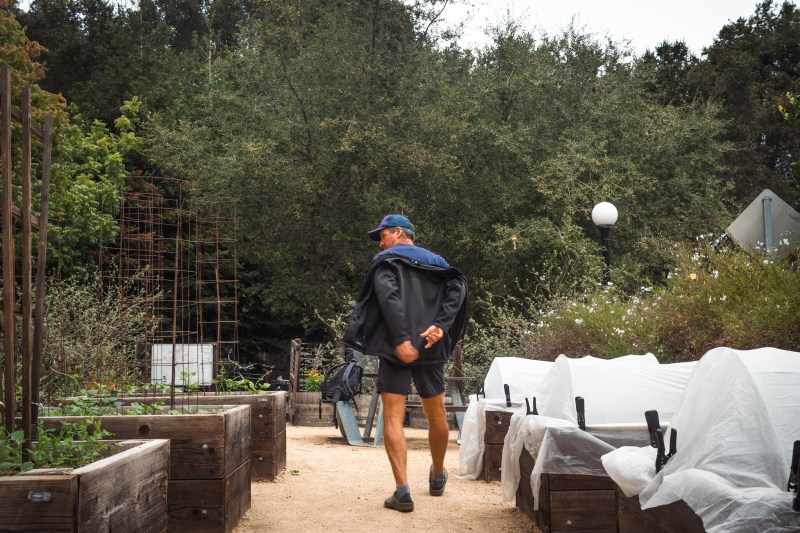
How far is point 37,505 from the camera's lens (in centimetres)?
278

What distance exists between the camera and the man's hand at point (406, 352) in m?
5.73

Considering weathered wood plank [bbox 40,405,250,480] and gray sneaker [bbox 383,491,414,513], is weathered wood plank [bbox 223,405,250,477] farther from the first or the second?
gray sneaker [bbox 383,491,414,513]

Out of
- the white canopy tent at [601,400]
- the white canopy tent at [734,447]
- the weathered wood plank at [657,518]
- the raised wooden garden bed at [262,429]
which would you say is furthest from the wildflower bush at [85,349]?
the white canopy tent at [734,447]

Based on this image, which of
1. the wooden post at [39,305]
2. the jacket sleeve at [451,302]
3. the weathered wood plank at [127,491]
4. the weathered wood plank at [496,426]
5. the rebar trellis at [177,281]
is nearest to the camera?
the weathered wood plank at [127,491]

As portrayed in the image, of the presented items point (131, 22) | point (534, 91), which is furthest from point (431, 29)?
point (131, 22)

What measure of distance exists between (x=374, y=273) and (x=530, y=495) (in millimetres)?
1702

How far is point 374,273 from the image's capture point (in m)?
5.99

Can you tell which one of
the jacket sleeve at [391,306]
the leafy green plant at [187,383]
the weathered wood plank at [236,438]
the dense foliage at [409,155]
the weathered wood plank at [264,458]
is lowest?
the weathered wood plank at [264,458]

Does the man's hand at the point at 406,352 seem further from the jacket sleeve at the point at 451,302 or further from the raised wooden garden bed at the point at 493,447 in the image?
the raised wooden garden bed at the point at 493,447

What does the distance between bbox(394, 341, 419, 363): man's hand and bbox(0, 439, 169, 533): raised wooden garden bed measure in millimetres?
2312

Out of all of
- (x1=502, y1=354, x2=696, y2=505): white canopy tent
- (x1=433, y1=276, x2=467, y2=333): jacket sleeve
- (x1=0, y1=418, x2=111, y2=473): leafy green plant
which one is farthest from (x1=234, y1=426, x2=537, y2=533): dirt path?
(x1=0, y1=418, x2=111, y2=473): leafy green plant

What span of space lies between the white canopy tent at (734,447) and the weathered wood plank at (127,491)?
1.81 m

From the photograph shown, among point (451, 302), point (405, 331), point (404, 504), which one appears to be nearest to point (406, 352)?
point (405, 331)

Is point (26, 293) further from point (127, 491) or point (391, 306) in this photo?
point (391, 306)
